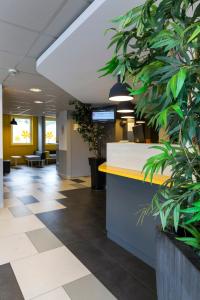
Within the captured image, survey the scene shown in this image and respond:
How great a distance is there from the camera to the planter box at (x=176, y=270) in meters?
0.90

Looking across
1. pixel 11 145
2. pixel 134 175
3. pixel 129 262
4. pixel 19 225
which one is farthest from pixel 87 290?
pixel 11 145

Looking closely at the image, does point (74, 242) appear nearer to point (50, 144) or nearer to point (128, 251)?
point (128, 251)

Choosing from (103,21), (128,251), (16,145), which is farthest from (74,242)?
(16,145)

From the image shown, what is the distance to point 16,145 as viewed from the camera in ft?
39.2

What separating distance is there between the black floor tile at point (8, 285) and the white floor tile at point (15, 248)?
0.58ft

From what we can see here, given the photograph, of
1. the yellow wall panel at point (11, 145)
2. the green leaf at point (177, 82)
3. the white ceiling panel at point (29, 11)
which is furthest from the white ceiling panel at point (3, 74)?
the yellow wall panel at point (11, 145)

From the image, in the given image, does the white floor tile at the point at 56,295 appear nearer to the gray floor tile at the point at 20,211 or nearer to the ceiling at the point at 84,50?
the ceiling at the point at 84,50

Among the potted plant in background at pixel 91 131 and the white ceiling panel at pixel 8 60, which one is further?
the potted plant in background at pixel 91 131

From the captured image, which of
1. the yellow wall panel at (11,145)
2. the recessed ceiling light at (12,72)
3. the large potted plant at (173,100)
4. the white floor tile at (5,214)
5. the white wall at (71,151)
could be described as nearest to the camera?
the large potted plant at (173,100)

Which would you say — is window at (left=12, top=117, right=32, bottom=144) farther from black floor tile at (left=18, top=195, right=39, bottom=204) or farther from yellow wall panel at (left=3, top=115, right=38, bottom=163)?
black floor tile at (left=18, top=195, right=39, bottom=204)

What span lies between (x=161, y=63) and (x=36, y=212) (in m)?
3.97

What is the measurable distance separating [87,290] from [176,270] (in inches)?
51.9

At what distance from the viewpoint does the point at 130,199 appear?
106 inches

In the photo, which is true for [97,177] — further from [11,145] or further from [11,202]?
[11,145]
